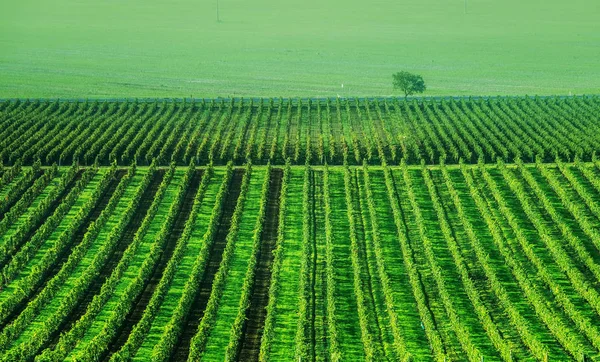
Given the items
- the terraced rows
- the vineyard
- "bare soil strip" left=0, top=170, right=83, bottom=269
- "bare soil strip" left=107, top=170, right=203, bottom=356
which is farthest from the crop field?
"bare soil strip" left=107, top=170, right=203, bottom=356

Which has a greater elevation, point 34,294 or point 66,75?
point 34,294

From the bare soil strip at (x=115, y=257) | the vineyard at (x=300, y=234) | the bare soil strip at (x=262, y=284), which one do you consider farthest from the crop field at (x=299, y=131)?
the bare soil strip at (x=262, y=284)

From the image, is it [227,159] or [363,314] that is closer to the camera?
[363,314]

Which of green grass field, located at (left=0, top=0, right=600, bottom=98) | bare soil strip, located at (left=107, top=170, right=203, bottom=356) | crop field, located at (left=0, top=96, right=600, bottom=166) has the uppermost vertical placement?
bare soil strip, located at (left=107, top=170, right=203, bottom=356)

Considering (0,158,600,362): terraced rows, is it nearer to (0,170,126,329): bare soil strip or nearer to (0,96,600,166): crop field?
(0,170,126,329): bare soil strip

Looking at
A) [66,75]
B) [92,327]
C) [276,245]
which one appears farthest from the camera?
[66,75]

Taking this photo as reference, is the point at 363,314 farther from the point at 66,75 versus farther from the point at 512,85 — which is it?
the point at 66,75

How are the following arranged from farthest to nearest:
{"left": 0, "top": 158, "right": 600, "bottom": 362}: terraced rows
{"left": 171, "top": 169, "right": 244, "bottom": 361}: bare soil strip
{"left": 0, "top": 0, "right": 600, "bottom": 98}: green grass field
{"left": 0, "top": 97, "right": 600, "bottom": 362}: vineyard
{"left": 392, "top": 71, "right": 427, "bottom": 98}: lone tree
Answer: {"left": 0, "top": 0, "right": 600, "bottom": 98}: green grass field, {"left": 392, "top": 71, "right": 427, "bottom": 98}: lone tree, {"left": 0, "top": 97, "right": 600, "bottom": 362}: vineyard, {"left": 171, "top": 169, "right": 244, "bottom": 361}: bare soil strip, {"left": 0, "top": 158, "right": 600, "bottom": 362}: terraced rows

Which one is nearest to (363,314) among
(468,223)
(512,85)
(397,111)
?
(468,223)
